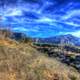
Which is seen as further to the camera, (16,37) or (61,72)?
(16,37)

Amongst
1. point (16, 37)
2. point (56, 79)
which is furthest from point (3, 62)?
point (16, 37)

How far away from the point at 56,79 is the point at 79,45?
864 inches

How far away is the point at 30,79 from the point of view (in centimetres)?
1482

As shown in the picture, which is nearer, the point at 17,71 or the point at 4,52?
the point at 17,71

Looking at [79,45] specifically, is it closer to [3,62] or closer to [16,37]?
[16,37]

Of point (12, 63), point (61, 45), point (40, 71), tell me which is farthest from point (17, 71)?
point (61, 45)

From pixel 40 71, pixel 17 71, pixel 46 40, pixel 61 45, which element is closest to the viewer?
pixel 17 71

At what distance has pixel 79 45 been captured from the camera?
3919 centimetres

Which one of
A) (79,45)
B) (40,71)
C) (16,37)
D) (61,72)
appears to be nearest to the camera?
(40,71)

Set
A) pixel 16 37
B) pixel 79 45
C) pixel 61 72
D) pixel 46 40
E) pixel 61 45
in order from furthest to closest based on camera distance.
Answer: pixel 79 45 → pixel 46 40 → pixel 61 45 → pixel 16 37 → pixel 61 72

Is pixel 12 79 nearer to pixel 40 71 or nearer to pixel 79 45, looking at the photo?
pixel 40 71

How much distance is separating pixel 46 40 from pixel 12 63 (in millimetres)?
18468

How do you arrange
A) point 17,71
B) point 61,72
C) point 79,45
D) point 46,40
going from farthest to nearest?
point 79,45 → point 46,40 → point 61,72 → point 17,71

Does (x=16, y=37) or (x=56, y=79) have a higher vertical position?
(x=16, y=37)
